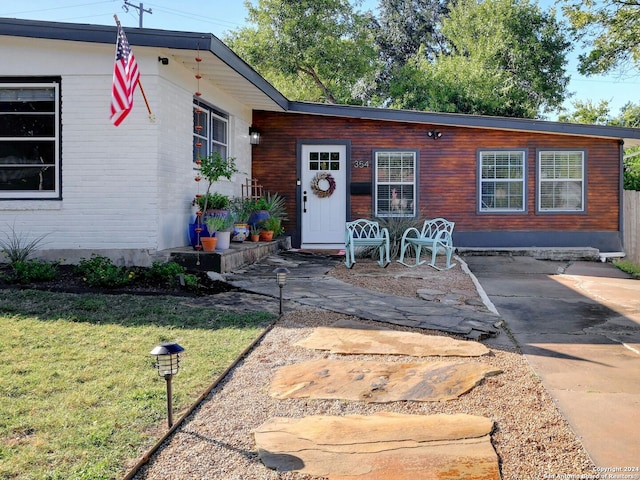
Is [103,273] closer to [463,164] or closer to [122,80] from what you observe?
[122,80]

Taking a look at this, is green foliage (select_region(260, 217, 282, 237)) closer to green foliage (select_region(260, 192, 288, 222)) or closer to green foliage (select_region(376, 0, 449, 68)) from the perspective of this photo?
green foliage (select_region(260, 192, 288, 222))

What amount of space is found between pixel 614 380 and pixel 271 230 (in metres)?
7.37

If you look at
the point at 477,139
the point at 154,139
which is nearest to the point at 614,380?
the point at 154,139

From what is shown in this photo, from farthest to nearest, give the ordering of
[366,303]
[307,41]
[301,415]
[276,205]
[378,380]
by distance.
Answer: [307,41] < [276,205] < [366,303] < [378,380] < [301,415]

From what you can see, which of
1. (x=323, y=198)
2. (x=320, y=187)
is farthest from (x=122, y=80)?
(x=323, y=198)

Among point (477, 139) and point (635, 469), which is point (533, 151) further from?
point (635, 469)

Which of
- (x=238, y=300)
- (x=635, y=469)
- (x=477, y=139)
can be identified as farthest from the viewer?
(x=477, y=139)

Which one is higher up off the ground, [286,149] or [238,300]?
[286,149]

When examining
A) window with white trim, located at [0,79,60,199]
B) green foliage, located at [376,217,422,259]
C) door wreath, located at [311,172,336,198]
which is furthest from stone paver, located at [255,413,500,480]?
door wreath, located at [311,172,336,198]

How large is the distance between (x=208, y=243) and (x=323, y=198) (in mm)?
4731

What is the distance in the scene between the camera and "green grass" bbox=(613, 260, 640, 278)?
31.1 ft

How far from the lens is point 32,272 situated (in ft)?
21.2

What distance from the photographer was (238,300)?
19.9ft

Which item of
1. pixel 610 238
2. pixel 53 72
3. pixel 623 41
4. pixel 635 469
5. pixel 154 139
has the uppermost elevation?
pixel 623 41
